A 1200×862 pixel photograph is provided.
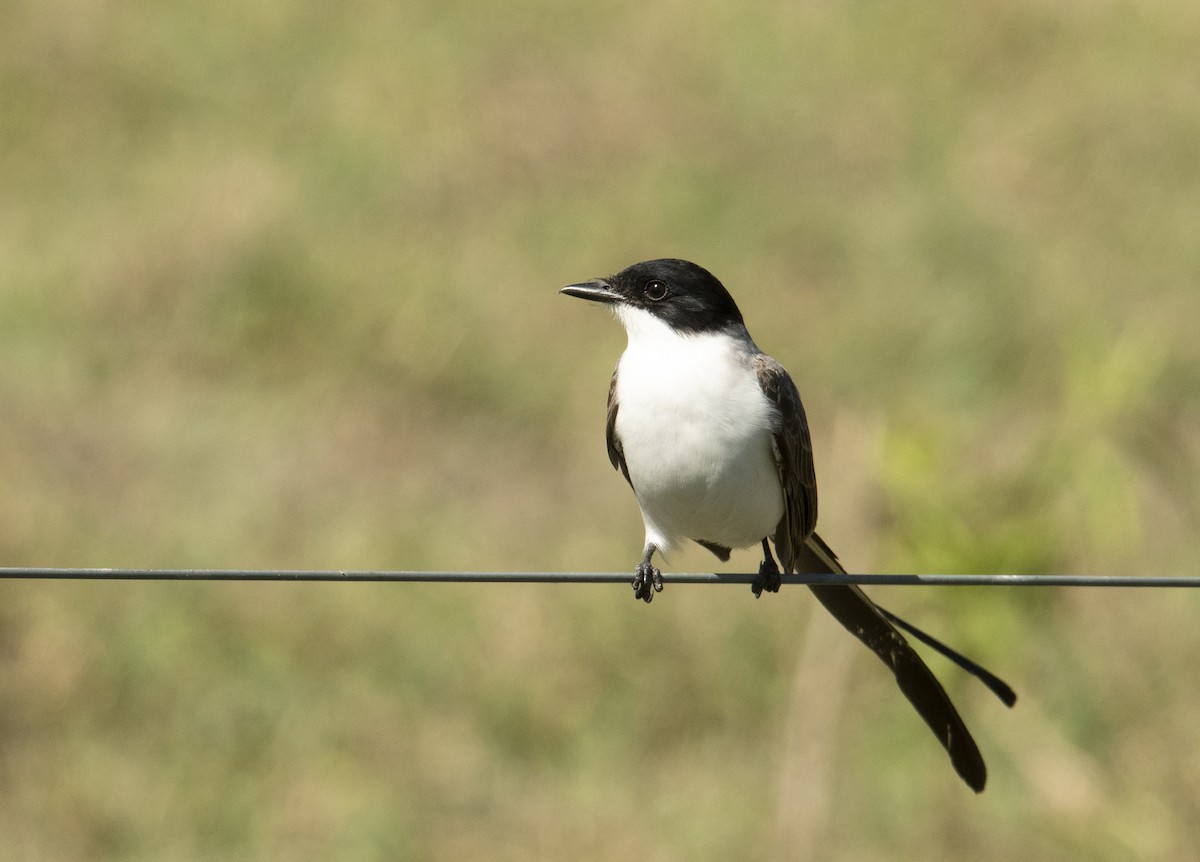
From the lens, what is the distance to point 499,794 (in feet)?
28.6

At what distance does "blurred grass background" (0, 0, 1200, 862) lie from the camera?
27.1ft

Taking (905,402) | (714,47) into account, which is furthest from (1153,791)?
(714,47)

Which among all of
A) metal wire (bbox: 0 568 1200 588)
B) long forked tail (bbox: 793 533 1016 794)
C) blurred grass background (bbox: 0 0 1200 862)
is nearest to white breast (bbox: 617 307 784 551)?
long forked tail (bbox: 793 533 1016 794)

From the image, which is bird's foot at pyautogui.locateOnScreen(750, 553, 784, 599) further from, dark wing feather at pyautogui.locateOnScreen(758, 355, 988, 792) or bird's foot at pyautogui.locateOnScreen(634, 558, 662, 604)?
bird's foot at pyautogui.locateOnScreen(634, 558, 662, 604)

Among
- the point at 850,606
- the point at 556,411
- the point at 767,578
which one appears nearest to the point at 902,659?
the point at 850,606

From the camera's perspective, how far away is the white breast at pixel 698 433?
5418mm

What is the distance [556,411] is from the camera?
12.0 metres

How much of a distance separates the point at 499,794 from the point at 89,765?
195 centimetres

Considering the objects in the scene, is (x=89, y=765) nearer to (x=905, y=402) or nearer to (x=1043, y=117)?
(x=905, y=402)

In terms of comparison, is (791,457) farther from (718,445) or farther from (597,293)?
(597,293)

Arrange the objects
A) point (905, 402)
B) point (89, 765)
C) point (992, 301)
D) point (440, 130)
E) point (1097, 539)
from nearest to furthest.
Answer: point (1097, 539), point (89, 765), point (905, 402), point (992, 301), point (440, 130)

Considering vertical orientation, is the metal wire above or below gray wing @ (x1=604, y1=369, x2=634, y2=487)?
below

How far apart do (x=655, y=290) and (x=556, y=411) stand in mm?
6221

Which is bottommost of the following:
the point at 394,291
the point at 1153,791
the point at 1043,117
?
the point at 1153,791
